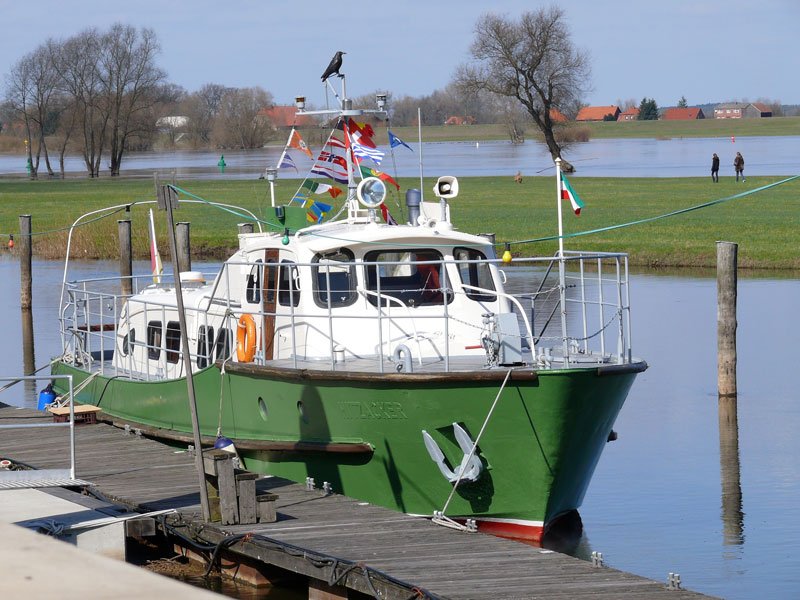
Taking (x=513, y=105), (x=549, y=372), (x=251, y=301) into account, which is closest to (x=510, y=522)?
(x=549, y=372)

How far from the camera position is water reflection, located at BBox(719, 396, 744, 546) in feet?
47.8

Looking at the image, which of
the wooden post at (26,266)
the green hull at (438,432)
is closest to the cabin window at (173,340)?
the green hull at (438,432)

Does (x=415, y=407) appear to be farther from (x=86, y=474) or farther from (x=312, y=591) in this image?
(x=86, y=474)

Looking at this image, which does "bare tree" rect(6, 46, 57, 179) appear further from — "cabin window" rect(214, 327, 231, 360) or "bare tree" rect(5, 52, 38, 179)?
"cabin window" rect(214, 327, 231, 360)

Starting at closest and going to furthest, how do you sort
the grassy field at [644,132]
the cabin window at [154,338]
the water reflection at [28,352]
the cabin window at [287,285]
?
the cabin window at [287,285], the cabin window at [154,338], the water reflection at [28,352], the grassy field at [644,132]

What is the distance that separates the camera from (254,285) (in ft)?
51.1

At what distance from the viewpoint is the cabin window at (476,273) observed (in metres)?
15.1

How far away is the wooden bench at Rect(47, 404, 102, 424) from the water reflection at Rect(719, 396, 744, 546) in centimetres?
833

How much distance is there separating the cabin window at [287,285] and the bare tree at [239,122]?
6685cm

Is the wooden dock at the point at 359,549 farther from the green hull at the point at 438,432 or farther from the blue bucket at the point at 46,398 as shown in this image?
the blue bucket at the point at 46,398

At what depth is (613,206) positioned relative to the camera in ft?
173

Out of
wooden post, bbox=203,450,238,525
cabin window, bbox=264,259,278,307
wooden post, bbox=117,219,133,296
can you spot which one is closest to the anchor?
wooden post, bbox=203,450,238,525

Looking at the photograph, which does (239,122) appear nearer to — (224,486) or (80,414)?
(80,414)

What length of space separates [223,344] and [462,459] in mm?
4227
